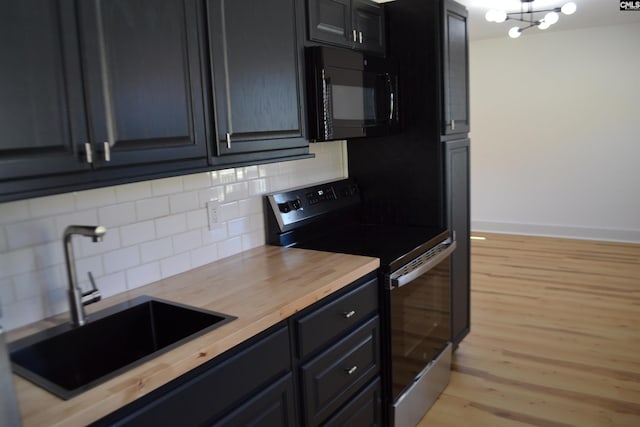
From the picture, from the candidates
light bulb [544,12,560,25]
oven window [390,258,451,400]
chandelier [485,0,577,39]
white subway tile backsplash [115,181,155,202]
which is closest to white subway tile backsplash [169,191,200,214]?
white subway tile backsplash [115,181,155,202]

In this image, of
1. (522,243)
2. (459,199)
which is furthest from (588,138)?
(459,199)

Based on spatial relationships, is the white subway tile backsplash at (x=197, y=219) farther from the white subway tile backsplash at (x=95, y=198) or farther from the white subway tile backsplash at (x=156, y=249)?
the white subway tile backsplash at (x=95, y=198)

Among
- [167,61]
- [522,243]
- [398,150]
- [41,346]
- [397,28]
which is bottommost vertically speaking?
[522,243]

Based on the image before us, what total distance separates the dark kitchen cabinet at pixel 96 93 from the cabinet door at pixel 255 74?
0.10 metres

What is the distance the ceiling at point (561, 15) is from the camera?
4.45m

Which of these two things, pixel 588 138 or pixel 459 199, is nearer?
pixel 459 199

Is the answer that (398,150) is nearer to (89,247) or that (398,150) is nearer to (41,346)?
(89,247)

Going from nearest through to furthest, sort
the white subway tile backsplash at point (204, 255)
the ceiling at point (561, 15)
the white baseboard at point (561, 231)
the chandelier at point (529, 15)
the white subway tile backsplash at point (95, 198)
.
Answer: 1. the white subway tile backsplash at point (95, 198)
2. the white subway tile backsplash at point (204, 255)
3. the chandelier at point (529, 15)
4. the ceiling at point (561, 15)
5. the white baseboard at point (561, 231)

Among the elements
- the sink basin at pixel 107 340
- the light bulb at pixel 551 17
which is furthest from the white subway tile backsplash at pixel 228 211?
the light bulb at pixel 551 17

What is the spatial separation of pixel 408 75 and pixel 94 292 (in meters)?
1.90

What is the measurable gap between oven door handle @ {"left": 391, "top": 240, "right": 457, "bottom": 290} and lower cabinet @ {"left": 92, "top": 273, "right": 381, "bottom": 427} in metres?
0.11

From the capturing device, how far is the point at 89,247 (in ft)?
5.64

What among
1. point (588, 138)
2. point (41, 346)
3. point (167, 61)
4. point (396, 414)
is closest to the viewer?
point (41, 346)

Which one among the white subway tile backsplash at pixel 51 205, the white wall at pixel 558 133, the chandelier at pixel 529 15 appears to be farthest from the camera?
the white wall at pixel 558 133
